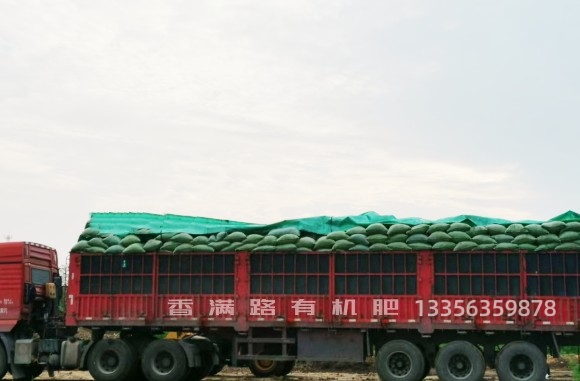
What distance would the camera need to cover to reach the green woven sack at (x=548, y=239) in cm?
1714

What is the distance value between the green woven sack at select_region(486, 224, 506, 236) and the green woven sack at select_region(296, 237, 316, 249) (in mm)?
3649

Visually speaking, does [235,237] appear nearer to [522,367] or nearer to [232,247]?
[232,247]

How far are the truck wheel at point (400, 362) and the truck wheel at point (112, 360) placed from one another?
5501 mm

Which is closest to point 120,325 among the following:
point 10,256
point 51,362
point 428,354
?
point 51,362

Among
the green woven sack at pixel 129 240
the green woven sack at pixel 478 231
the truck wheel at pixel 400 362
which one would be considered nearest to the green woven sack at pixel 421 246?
the green woven sack at pixel 478 231

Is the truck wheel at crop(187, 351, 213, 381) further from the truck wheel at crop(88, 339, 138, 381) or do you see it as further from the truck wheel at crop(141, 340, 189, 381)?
the truck wheel at crop(88, 339, 138, 381)

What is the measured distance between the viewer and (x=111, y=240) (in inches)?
759

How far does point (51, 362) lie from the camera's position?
1914 centimetres

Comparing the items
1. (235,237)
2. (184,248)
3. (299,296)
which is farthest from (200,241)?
(299,296)

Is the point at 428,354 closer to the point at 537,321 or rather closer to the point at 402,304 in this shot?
the point at 402,304

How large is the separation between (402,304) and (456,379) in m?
1.83

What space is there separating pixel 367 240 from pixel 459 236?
1.90 metres

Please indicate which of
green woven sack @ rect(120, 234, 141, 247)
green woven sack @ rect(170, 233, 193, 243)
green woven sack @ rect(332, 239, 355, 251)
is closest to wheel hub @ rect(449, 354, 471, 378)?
green woven sack @ rect(332, 239, 355, 251)

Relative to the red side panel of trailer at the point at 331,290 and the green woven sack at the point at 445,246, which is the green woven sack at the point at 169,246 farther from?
the green woven sack at the point at 445,246
